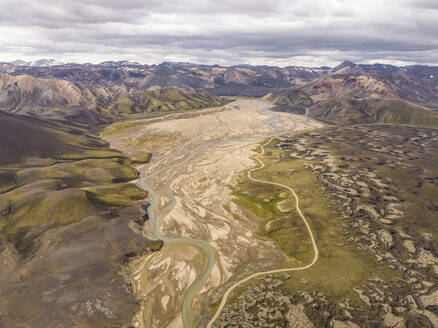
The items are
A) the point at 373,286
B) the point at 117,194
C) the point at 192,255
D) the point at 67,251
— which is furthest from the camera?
the point at 117,194

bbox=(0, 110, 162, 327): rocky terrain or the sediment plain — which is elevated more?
bbox=(0, 110, 162, 327): rocky terrain

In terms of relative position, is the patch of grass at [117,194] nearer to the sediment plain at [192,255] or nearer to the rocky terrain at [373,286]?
the sediment plain at [192,255]

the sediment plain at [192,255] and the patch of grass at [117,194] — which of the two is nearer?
the sediment plain at [192,255]

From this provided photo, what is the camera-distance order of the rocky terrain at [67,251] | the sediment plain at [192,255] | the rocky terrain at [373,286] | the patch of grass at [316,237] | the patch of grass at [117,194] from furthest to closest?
the patch of grass at [117,194], the patch of grass at [316,237], the sediment plain at [192,255], the rocky terrain at [67,251], the rocky terrain at [373,286]

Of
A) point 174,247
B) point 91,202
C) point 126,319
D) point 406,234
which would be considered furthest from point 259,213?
point 91,202

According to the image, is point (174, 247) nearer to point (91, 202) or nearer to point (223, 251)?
point (223, 251)

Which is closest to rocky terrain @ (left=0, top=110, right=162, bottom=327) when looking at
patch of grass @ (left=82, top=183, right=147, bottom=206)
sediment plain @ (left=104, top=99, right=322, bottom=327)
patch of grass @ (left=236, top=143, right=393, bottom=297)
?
patch of grass @ (left=82, top=183, right=147, bottom=206)

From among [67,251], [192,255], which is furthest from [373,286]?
[67,251]

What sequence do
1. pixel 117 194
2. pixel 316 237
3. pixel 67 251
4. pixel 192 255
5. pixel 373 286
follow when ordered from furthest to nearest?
pixel 117 194, pixel 316 237, pixel 192 255, pixel 67 251, pixel 373 286

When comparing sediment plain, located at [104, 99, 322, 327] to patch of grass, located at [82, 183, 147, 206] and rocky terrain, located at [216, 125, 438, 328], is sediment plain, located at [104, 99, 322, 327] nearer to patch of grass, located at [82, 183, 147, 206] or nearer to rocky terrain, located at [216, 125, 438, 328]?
rocky terrain, located at [216, 125, 438, 328]

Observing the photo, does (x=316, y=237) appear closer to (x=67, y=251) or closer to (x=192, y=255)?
(x=192, y=255)

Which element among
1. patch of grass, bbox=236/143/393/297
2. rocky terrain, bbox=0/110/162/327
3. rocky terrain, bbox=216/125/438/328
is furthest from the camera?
patch of grass, bbox=236/143/393/297

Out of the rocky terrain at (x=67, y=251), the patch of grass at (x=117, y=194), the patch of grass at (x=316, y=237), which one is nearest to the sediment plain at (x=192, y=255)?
the rocky terrain at (x=67, y=251)
